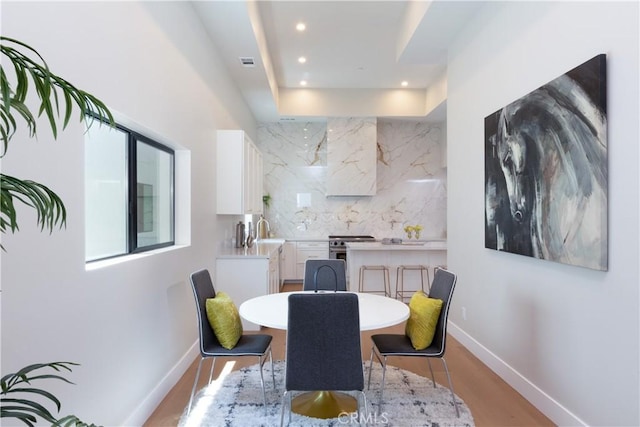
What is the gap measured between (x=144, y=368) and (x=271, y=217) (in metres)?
4.71

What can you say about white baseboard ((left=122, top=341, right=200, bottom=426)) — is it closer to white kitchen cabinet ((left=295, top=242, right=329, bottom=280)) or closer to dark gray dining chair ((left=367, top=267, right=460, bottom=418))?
dark gray dining chair ((left=367, top=267, right=460, bottom=418))

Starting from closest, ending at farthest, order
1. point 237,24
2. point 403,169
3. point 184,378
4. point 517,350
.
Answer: point 517,350 → point 184,378 → point 237,24 → point 403,169

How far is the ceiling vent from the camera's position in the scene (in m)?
3.96

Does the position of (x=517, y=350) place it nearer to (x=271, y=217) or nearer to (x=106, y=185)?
(x=106, y=185)

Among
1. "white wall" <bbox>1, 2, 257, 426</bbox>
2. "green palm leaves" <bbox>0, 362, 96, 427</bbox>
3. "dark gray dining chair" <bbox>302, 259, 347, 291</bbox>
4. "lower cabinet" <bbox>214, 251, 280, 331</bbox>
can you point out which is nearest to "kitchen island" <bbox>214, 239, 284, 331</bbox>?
"lower cabinet" <bbox>214, 251, 280, 331</bbox>

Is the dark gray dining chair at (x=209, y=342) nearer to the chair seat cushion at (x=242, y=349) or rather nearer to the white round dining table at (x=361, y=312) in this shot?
the chair seat cushion at (x=242, y=349)

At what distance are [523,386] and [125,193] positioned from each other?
304cm

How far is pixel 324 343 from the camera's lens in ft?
5.92

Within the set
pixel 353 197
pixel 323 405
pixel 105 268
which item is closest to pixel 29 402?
pixel 105 268

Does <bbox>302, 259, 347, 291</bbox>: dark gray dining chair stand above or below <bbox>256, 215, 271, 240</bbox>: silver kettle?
below

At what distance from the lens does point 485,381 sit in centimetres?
276

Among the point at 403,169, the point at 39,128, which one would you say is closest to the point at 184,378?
the point at 39,128

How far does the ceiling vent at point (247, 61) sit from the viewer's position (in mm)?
3961

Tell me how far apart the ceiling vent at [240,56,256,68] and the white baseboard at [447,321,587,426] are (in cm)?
368
